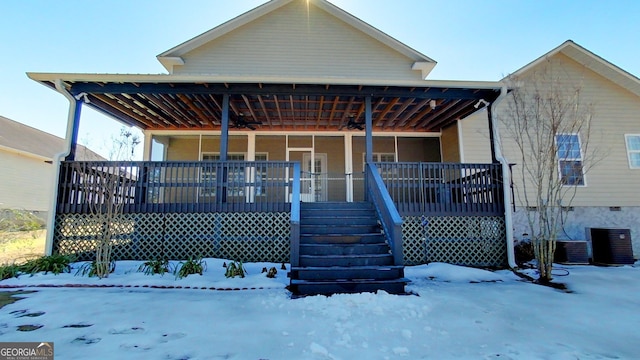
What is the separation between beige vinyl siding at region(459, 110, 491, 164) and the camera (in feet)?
30.0

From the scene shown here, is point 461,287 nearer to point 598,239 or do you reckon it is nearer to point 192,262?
point 192,262

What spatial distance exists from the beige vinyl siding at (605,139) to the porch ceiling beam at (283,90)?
9.52 feet

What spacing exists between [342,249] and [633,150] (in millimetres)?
10143

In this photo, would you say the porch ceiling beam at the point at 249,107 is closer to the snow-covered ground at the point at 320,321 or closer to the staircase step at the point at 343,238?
the staircase step at the point at 343,238

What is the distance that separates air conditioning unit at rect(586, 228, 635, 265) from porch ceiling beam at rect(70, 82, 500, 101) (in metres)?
4.62

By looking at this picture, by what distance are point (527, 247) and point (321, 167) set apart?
618cm

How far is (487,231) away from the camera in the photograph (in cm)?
716

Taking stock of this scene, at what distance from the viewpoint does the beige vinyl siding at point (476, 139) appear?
30.0 ft

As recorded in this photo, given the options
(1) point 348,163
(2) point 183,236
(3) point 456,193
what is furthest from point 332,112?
(2) point 183,236

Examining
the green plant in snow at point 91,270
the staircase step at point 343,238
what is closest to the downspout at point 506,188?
the staircase step at point 343,238

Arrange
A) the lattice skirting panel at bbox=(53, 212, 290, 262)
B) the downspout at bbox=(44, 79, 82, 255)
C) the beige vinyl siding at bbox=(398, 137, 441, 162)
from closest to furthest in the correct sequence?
1. the downspout at bbox=(44, 79, 82, 255)
2. the lattice skirting panel at bbox=(53, 212, 290, 262)
3. the beige vinyl siding at bbox=(398, 137, 441, 162)

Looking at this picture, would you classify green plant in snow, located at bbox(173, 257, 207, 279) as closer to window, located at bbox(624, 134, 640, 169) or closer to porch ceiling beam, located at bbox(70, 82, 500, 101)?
porch ceiling beam, located at bbox(70, 82, 500, 101)

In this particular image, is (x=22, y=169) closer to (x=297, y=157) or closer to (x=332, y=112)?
(x=297, y=157)

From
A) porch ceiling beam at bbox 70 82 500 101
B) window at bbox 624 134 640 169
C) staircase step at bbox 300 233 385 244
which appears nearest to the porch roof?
porch ceiling beam at bbox 70 82 500 101
